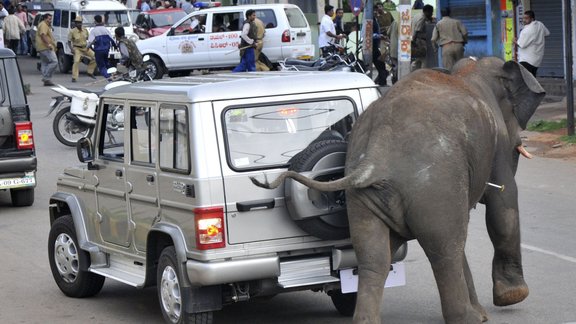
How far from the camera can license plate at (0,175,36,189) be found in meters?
13.4

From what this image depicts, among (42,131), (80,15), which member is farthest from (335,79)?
(80,15)

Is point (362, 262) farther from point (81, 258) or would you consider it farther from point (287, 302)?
point (81, 258)

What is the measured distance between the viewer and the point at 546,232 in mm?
11188

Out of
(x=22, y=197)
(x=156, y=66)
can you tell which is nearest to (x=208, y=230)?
(x=22, y=197)

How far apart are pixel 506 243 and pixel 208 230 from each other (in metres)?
2.26

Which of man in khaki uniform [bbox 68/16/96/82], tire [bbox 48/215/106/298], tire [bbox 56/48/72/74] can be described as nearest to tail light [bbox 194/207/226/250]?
tire [bbox 48/215/106/298]

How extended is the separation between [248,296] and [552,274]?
3.19m

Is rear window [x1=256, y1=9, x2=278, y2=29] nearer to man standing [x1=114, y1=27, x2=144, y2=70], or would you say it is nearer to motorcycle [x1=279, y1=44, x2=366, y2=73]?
man standing [x1=114, y1=27, x2=144, y2=70]

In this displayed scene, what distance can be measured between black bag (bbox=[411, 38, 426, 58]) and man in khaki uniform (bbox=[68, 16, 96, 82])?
10.7 m

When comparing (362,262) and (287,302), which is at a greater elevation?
(362,262)

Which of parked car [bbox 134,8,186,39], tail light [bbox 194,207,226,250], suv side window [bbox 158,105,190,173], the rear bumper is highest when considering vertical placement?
suv side window [bbox 158,105,190,173]

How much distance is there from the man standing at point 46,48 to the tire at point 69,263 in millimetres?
21314

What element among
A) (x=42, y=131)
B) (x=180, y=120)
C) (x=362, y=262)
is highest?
(x=180, y=120)

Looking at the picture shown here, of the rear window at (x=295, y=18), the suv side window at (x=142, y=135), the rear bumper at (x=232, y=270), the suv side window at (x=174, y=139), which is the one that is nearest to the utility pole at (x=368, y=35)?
the rear window at (x=295, y=18)
